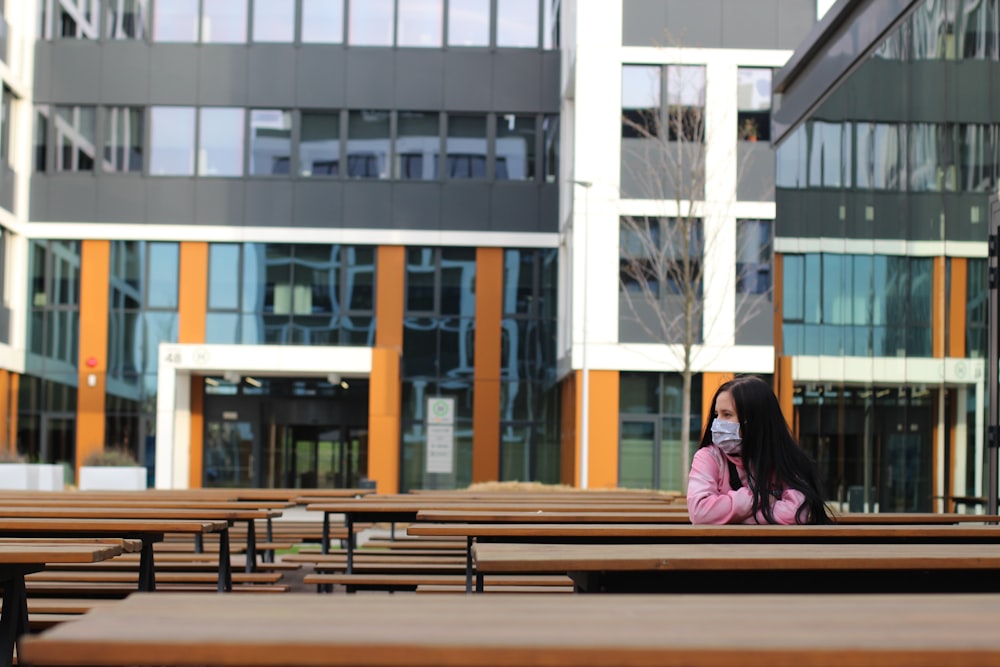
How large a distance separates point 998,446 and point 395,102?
28.0 meters

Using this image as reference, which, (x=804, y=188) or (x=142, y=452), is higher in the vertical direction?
(x=804, y=188)

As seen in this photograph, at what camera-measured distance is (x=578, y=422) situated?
31.8 meters

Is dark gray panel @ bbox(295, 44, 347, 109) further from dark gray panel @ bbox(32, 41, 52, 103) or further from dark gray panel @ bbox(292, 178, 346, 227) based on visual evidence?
dark gray panel @ bbox(32, 41, 52, 103)

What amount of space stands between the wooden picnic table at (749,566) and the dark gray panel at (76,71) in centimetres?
3401

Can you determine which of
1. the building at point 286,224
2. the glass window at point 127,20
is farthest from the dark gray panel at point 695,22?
the glass window at point 127,20

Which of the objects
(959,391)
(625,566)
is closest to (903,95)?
(959,391)

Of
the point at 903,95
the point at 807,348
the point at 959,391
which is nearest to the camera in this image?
the point at 959,391

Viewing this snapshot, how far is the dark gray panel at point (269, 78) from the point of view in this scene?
3625 centimetres

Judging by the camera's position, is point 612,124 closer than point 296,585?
No

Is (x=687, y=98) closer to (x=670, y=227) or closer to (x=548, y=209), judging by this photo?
(x=670, y=227)

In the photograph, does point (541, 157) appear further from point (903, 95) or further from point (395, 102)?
point (903, 95)

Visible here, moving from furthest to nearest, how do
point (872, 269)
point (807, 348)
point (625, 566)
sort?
1. point (807, 348)
2. point (872, 269)
3. point (625, 566)

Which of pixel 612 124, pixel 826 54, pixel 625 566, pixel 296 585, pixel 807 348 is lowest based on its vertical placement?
pixel 296 585

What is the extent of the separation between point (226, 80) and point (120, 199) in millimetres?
4104
